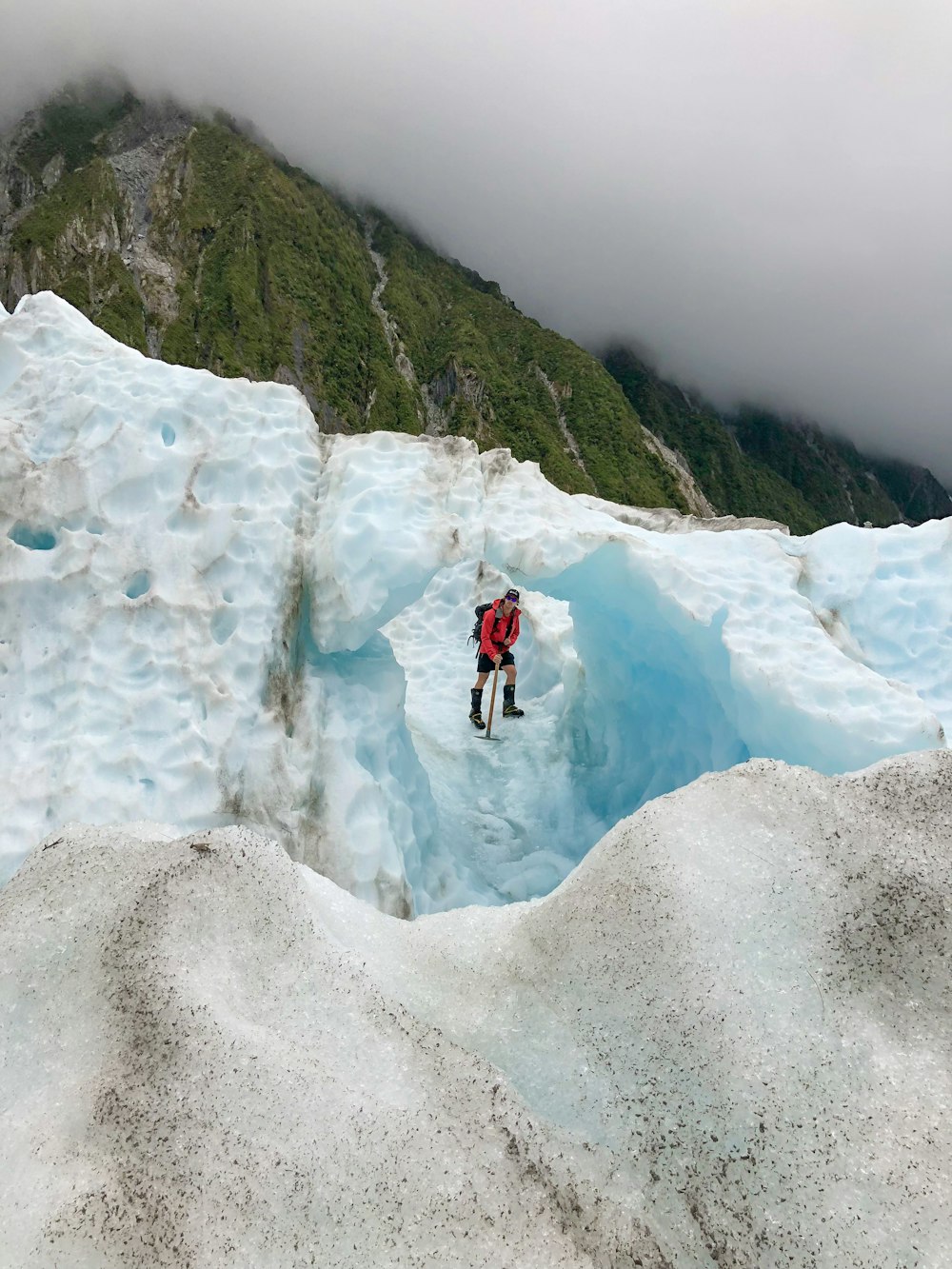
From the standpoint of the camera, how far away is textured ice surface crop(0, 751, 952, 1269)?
9.54ft

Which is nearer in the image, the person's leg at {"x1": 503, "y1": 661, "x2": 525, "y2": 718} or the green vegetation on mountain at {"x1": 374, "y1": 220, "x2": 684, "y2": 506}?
the person's leg at {"x1": 503, "y1": 661, "x2": 525, "y2": 718}

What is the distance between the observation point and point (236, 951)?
4.00 metres

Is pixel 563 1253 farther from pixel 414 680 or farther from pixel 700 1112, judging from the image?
pixel 414 680

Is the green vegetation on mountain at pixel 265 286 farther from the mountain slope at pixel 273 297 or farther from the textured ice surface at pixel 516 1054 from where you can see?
the textured ice surface at pixel 516 1054

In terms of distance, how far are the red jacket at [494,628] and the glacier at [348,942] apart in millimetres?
3984

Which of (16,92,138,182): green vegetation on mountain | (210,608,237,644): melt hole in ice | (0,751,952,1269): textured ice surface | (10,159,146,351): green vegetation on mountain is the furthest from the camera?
(16,92,138,182): green vegetation on mountain

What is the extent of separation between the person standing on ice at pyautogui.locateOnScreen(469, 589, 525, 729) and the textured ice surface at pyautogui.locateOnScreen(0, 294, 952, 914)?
1632 millimetres

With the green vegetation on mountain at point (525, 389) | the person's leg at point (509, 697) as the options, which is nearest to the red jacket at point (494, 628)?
the person's leg at point (509, 697)

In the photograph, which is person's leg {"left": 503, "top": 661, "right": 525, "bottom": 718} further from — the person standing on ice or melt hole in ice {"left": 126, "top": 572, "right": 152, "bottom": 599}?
melt hole in ice {"left": 126, "top": 572, "right": 152, "bottom": 599}

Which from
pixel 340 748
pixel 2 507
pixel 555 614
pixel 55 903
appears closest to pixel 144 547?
pixel 2 507

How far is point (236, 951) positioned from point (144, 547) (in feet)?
17.3

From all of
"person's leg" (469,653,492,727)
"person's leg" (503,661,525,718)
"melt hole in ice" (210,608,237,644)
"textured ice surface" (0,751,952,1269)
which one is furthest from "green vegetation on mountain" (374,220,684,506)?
"textured ice surface" (0,751,952,1269)

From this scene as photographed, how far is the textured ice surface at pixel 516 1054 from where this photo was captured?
2.91 m

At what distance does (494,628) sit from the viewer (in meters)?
13.4
